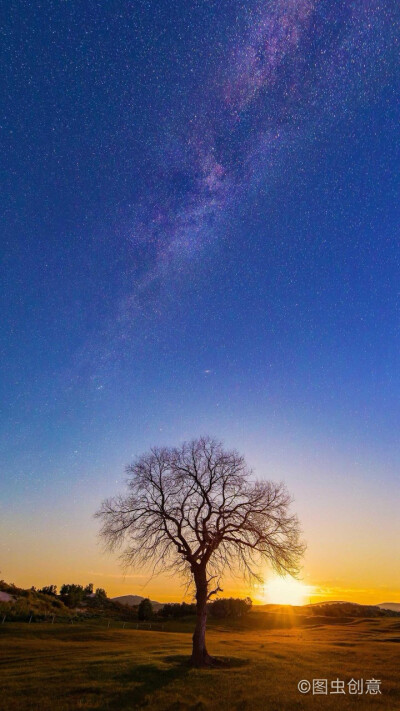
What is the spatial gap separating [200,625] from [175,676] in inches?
170

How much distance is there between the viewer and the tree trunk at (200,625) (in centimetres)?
2320

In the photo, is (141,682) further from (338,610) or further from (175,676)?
(338,610)

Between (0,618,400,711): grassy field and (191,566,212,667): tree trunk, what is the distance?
1152 millimetres

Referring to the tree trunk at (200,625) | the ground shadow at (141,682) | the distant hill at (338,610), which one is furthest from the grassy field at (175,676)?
the distant hill at (338,610)

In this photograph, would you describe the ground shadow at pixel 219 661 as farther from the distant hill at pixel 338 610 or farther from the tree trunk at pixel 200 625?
the distant hill at pixel 338 610

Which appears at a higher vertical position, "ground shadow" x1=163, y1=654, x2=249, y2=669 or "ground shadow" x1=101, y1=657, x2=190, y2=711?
"ground shadow" x1=101, y1=657, x2=190, y2=711

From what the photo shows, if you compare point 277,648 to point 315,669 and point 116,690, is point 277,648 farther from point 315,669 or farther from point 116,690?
point 116,690

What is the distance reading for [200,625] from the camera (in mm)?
24016

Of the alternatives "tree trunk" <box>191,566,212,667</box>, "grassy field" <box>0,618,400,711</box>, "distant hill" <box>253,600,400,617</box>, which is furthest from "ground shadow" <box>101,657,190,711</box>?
"distant hill" <box>253,600,400,617</box>

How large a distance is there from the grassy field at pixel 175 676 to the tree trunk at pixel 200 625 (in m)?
1.15

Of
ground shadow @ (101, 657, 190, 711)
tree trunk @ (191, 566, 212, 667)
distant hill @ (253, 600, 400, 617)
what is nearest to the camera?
ground shadow @ (101, 657, 190, 711)

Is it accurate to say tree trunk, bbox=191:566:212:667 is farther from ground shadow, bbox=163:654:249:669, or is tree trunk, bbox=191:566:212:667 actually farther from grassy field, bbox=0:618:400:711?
grassy field, bbox=0:618:400:711

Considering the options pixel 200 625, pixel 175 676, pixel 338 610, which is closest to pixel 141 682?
pixel 175 676

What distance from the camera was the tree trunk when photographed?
76.1 ft
